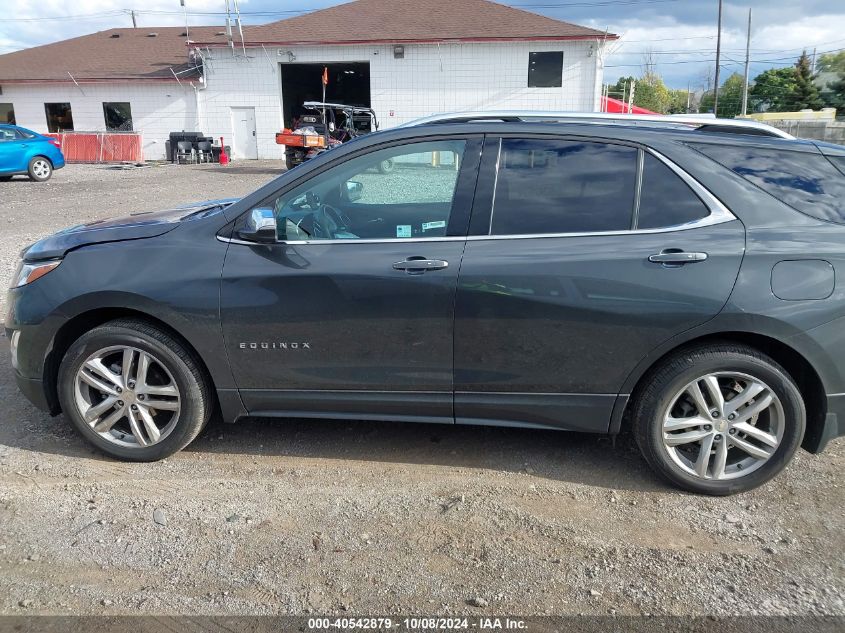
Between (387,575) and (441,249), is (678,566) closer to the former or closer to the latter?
(387,575)

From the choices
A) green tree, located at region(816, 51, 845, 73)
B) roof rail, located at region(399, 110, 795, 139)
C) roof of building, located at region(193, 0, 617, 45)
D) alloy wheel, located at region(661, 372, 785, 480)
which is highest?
green tree, located at region(816, 51, 845, 73)

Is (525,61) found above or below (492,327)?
above

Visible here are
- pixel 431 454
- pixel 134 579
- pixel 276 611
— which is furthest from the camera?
pixel 431 454

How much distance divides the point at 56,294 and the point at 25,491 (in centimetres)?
103

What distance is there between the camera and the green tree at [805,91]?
5953 cm

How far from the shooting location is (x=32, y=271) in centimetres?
366

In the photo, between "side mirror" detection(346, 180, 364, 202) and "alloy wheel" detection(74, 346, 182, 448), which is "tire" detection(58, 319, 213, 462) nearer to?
"alloy wheel" detection(74, 346, 182, 448)

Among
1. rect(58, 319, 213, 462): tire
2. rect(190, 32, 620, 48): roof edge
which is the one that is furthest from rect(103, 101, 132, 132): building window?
rect(58, 319, 213, 462): tire

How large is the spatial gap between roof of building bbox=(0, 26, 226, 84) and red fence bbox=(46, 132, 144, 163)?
12.3 feet

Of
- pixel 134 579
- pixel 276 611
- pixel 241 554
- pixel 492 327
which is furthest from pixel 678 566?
pixel 134 579

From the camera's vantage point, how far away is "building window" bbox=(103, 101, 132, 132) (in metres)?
32.0

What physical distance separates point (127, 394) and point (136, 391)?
0.06 metres

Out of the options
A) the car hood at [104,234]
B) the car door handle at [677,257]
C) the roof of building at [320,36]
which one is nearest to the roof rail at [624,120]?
the car door handle at [677,257]

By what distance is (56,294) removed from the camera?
3562mm
